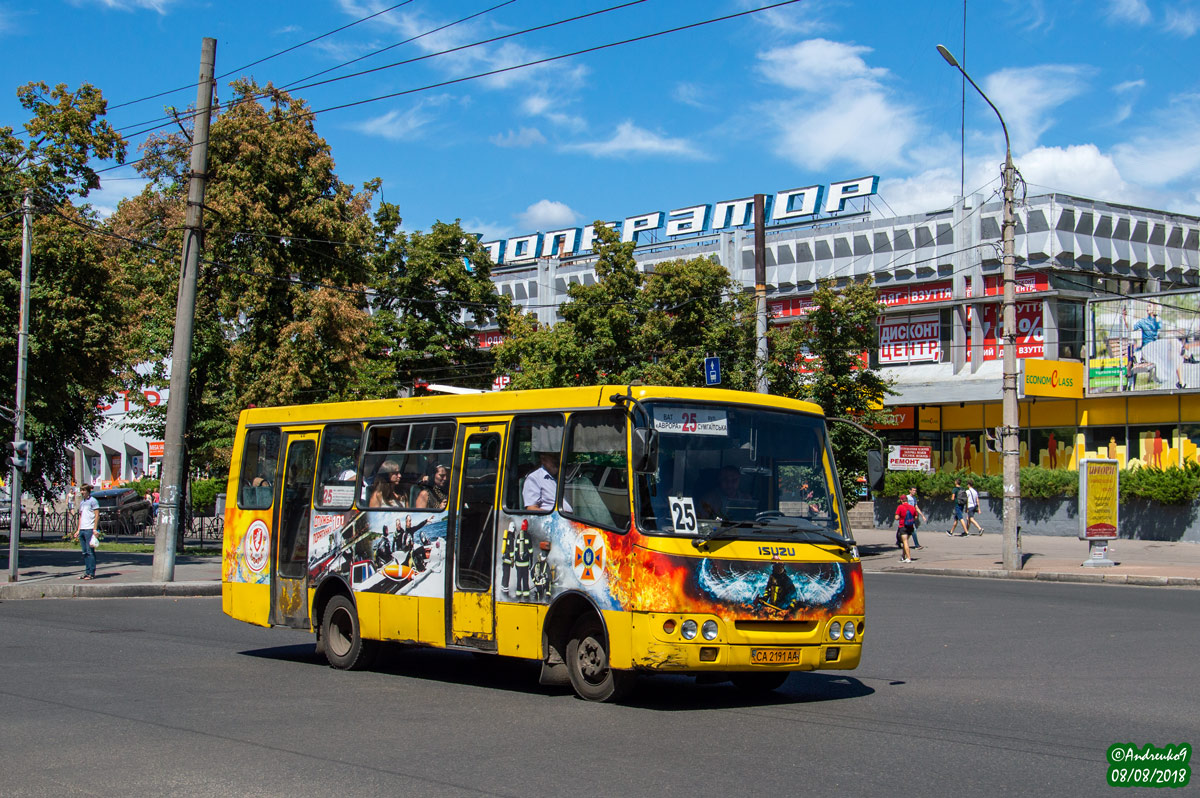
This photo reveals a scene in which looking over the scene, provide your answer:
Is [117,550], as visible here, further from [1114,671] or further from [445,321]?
[1114,671]

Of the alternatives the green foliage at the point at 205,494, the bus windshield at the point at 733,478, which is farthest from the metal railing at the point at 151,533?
the bus windshield at the point at 733,478

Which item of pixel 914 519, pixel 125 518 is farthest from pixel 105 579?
pixel 125 518

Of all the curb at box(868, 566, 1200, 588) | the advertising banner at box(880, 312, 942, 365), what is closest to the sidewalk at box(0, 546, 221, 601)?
the curb at box(868, 566, 1200, 588)

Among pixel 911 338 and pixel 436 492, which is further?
pixel 911 338

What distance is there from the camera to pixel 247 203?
A: 3391 cm

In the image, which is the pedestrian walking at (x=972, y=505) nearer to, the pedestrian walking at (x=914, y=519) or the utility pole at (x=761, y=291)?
the pedestrian walking at (x=914, y=519)

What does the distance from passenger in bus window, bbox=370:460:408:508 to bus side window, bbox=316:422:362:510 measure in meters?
0.36

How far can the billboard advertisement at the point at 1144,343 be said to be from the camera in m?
38.2

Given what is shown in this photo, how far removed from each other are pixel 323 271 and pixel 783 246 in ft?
91.2

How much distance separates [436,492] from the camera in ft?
37.5

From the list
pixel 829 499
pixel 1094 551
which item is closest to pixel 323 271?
pixel 1094 551
